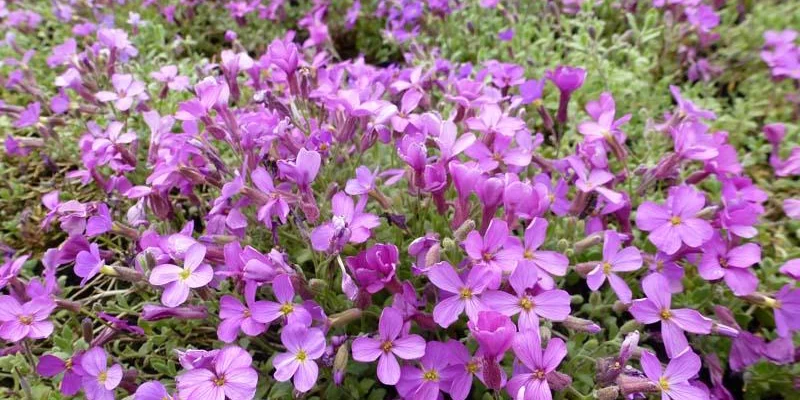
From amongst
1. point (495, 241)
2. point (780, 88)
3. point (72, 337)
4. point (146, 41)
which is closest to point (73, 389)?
point (72, 337)

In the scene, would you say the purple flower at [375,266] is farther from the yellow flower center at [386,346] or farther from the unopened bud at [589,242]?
the unopened bud at [589,242]

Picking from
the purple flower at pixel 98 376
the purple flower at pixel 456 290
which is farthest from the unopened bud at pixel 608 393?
the purple flower at pixel 98 376

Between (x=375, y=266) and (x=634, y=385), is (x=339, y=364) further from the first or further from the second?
(x=634, y=385)

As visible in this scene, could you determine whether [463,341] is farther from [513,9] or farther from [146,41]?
[146,41]

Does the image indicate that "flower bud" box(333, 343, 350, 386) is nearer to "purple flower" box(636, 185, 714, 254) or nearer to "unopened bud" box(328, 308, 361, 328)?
"unopened bud" box(328, 308, 361, 328)

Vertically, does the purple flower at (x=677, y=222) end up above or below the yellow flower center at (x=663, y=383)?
above

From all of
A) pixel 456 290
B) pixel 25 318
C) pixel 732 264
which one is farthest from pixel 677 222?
pixel 25 318
